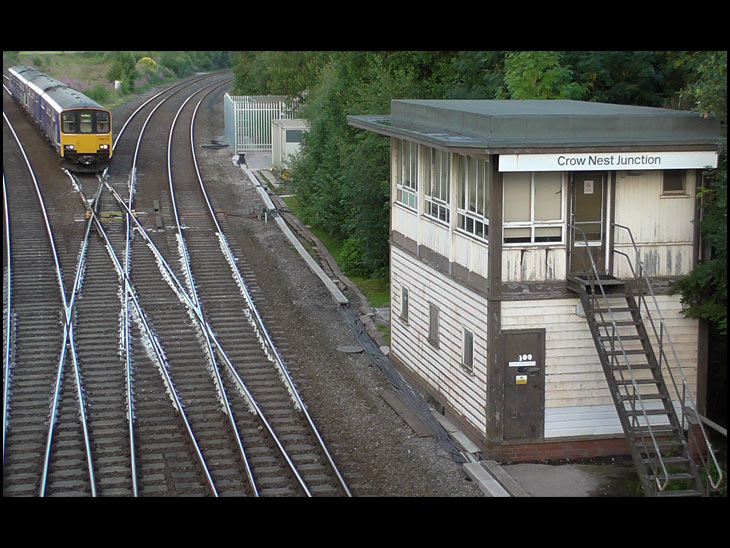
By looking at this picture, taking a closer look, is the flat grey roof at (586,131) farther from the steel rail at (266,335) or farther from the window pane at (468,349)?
the steel rail at (266,335)

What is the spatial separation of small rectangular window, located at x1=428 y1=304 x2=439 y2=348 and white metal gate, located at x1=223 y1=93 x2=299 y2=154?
25333 mm

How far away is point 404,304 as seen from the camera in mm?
17750

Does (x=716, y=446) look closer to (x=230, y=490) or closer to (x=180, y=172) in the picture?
(x=230, y=490)

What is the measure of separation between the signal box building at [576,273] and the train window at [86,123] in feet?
71.8

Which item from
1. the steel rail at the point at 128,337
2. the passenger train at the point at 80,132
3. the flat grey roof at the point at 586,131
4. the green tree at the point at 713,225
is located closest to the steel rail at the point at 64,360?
the steel rail at the point at 128,337

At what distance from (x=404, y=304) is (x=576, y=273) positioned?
456cm

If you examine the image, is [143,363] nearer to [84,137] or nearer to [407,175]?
[407,175]

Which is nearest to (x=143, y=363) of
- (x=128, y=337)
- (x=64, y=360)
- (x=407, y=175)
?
(x=128, y=337)

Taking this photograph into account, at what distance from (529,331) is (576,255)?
1299 mm

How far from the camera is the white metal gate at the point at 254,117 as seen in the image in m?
41.1

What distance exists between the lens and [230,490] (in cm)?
1273

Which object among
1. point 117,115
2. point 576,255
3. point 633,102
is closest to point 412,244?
point 576,255

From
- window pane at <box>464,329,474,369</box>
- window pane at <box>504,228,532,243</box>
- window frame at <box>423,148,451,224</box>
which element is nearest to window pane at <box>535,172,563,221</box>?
window pane at <box>504,228,532,243</box>

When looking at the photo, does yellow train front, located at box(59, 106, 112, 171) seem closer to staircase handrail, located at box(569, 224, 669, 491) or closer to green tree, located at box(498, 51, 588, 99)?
green tree, located at box(498, 51, 588, 99)
